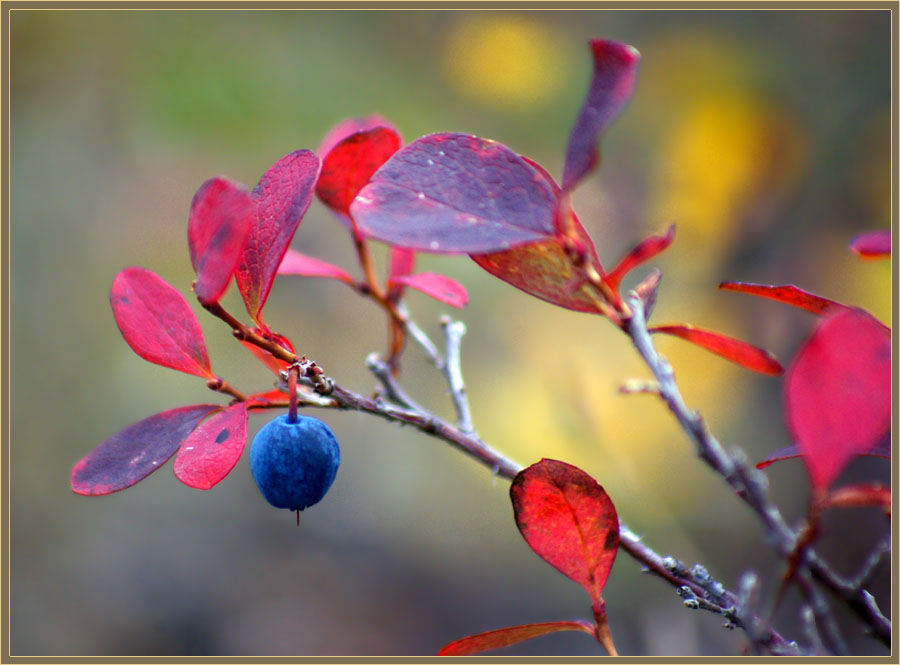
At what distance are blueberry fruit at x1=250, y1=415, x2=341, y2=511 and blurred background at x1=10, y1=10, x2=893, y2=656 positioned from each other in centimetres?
129

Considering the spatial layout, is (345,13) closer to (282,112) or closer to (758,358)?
(282,112)

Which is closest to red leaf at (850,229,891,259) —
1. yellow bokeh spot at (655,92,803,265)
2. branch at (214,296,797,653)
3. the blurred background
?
branch at (214,296,797,653)

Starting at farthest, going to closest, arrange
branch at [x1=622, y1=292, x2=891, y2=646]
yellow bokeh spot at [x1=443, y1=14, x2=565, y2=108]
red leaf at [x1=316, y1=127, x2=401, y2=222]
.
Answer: yellow bokeh spot at [x1=443, y1=14, x2=565, y2=108], red leaf at [x1=316, y1=127, x2=401, y2=222], branch at [x1=622, y1=292, x2=891, y2=646]

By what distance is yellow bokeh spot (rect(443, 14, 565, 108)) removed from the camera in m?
2.44

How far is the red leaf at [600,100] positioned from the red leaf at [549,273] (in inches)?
1.8

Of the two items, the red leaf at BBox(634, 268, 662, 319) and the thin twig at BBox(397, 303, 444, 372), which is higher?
the red leaf at BBox(634, 268, 662, 319)

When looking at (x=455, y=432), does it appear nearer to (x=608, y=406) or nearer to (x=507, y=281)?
(x=507, y=281)

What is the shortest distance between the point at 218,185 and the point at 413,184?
116 mm

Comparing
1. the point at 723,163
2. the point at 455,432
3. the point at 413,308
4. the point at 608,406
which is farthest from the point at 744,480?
the point at 723,163

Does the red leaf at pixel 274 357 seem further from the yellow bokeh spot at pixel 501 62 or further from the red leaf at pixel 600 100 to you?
the yellow bokeh spot at pixel 501 62

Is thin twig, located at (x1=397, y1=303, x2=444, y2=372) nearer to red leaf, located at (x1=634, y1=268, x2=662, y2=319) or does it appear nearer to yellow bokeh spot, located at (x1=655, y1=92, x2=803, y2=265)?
red leaf, located at (x1=634, y1=268, x2=662, y2=319)

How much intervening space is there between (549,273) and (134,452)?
31cm

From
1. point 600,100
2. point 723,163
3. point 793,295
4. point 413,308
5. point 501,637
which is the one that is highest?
point 600,100

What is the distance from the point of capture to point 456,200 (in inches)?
15.0
